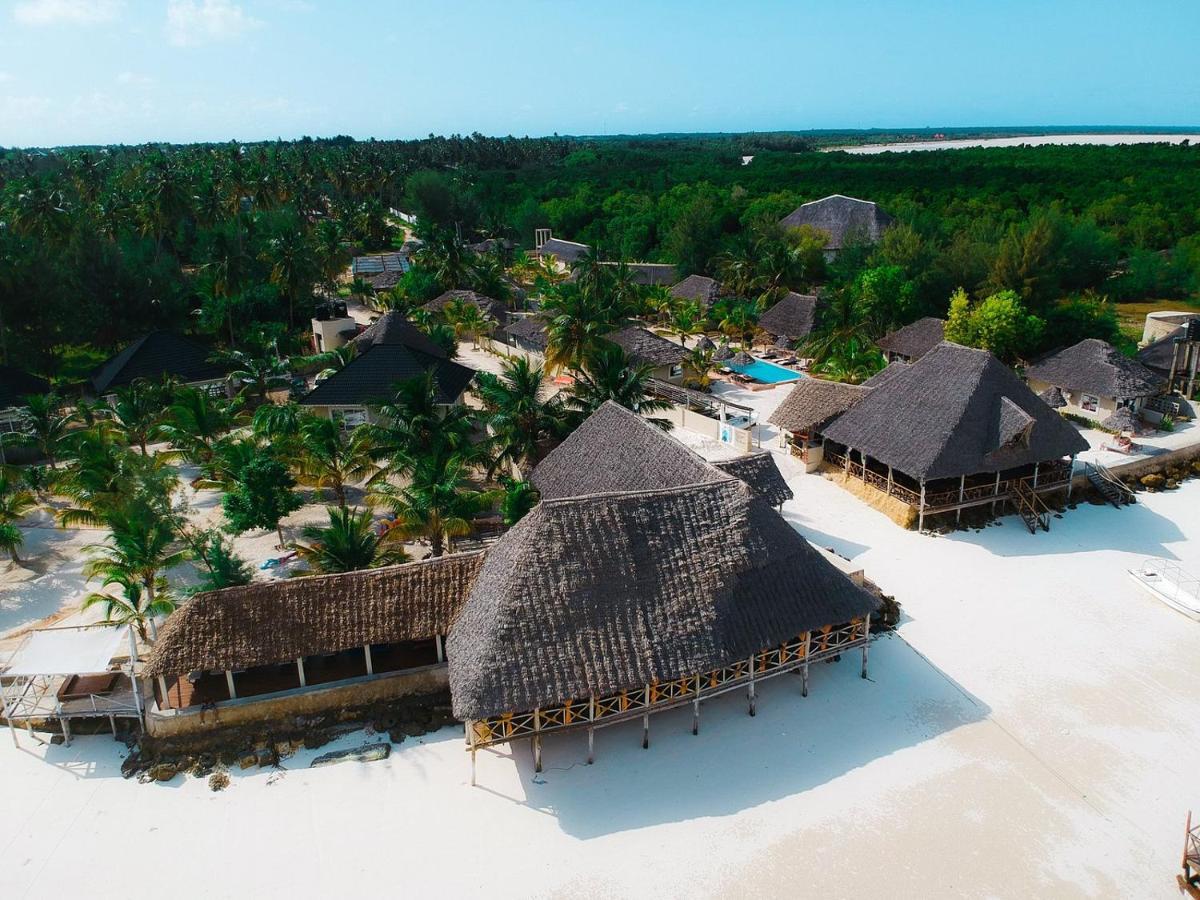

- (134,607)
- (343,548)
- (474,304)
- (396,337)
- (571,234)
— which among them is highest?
(571,234)

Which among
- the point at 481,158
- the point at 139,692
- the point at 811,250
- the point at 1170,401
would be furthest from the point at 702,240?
the point at 481,158

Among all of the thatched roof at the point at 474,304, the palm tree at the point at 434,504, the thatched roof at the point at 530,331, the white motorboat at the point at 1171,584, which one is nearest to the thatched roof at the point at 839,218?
the thatched roof at the point at 474,304

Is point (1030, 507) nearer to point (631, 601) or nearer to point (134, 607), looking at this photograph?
point (631, 601)

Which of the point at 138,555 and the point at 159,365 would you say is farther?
the point at 159,365

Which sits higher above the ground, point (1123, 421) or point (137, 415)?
point (137, 415)

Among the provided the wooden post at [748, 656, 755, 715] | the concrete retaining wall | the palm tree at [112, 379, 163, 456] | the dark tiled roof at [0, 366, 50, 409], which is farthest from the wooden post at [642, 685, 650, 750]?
the dark tiled roof at [0, 366, 50, 409]

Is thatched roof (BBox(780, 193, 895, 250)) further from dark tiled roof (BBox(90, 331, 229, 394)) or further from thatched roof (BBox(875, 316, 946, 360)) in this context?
dark tiled roof (BBox(90, 331, 229, 394))

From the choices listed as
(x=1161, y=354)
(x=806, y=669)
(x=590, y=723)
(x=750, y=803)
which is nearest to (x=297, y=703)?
(x=590, y=723)
